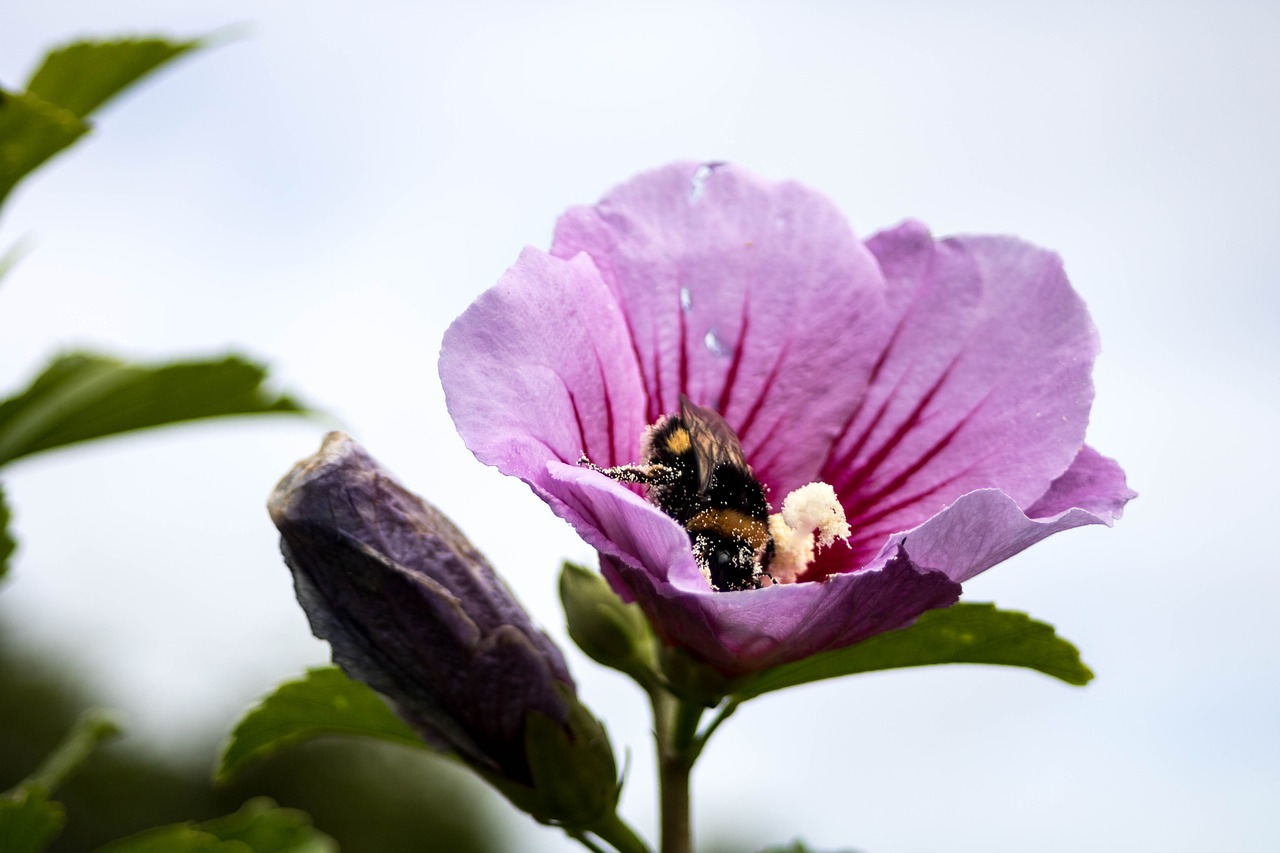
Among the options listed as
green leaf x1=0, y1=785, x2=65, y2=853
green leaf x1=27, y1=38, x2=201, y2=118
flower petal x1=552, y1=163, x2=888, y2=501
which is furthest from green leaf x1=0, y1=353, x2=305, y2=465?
flower petal x1=552, y1=163, x2=888, y2=501

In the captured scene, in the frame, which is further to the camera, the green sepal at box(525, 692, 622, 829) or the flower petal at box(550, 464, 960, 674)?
the green sepal at box(525, 692, 622, 829)

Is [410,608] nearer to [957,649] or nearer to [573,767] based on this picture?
[573,767]

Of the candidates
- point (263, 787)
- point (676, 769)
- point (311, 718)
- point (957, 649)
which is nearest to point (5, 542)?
point (311, 718)

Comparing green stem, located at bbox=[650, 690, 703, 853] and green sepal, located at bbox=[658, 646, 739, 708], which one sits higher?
green sepal, located at bbox=[658, 646, 739, 708]

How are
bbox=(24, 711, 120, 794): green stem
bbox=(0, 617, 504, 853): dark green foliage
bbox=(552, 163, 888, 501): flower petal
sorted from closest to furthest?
1. bbox=(552, 163, 888, 501): flower petal
2. bbox=(24, 711, 120, 794): green stem
3. bbox=(0, 617, 504, 853): dark green foliage

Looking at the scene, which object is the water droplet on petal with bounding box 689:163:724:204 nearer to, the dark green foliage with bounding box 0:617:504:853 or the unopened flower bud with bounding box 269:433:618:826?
the unopened flower bud with bounding box 269:433:618:826

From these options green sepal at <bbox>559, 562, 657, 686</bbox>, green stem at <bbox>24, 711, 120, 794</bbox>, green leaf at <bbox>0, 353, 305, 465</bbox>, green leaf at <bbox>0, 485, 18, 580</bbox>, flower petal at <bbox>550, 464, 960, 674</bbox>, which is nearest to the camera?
flower petal at <bbox>550, 464, 960, 674</bbox>

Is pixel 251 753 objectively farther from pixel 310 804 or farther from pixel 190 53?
pixel 310 804
